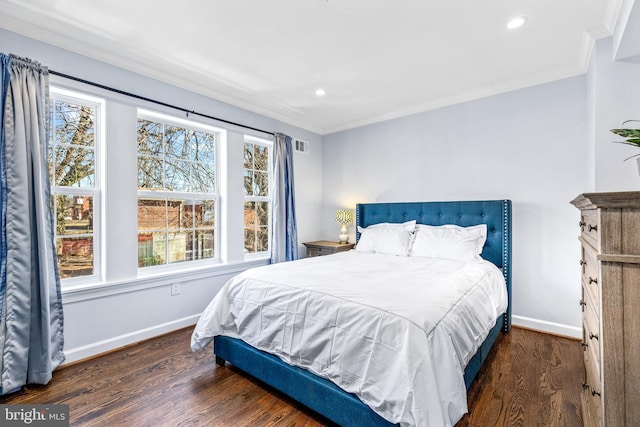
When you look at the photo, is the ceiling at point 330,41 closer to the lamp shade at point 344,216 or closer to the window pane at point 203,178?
the window pane at point 203,178

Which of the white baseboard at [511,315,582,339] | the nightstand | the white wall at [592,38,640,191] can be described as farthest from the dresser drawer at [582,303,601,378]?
the nightstand

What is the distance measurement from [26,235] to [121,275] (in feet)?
2.55

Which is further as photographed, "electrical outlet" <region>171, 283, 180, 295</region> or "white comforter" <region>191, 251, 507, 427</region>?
"electrical outlet" <region>171, 283, 180, 295</region>

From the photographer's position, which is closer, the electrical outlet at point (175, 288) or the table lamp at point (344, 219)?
the electrical outlet at point (175, 288)

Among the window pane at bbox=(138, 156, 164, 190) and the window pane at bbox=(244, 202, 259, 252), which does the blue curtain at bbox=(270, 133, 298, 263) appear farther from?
the window pane at bbox=(138, 156, 164, 190)

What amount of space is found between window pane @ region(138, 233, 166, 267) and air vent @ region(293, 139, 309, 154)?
217cm

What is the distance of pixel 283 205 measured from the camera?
156 inches

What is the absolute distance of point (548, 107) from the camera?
295cm

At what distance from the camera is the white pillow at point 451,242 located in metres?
2.93

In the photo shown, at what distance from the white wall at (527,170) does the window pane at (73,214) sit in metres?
3.43

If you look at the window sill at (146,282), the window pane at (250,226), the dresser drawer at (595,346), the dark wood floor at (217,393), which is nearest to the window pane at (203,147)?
the window pane at (250,226)

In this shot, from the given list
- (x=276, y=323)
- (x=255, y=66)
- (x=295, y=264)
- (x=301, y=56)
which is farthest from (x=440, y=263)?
(x=255, y=66)

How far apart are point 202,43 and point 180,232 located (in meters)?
1.86

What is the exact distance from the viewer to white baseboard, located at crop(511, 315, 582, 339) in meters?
2.80
